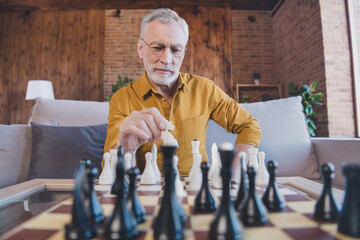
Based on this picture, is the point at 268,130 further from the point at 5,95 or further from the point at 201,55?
the point at 5,95

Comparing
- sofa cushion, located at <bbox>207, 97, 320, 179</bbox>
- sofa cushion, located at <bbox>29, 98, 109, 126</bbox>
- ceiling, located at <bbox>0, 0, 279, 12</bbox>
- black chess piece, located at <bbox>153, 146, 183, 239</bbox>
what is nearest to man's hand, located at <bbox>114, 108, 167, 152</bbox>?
black chess piece, located at <bbox>153, 146, 183, 239</bbox>

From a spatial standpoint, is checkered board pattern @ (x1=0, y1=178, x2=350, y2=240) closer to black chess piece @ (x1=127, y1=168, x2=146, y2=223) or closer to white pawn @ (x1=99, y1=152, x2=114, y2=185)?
black chess piece @ (x1=127, y1=168, x2=146, y2=223)

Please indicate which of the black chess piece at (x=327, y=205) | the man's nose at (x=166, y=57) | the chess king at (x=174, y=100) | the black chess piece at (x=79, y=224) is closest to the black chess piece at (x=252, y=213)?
the black chess piece at (x=327, y=205)

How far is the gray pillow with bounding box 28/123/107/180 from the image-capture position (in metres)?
1.49

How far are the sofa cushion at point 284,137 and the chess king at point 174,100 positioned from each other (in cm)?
22

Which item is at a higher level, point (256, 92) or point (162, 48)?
point (256, 92)

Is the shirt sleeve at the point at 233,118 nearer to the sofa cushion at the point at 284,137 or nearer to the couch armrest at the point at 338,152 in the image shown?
the sofa cushion at the point at 284,137

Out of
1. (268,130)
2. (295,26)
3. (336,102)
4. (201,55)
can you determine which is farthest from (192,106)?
(295,26)

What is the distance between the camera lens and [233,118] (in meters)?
1.57

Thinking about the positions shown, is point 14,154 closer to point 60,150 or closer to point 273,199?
point 60,150

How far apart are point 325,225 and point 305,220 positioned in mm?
41

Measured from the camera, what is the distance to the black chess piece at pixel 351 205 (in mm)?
448

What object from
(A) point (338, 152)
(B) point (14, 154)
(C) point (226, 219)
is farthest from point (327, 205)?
(B) point (14, 154)

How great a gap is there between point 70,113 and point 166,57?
97 centimetres
